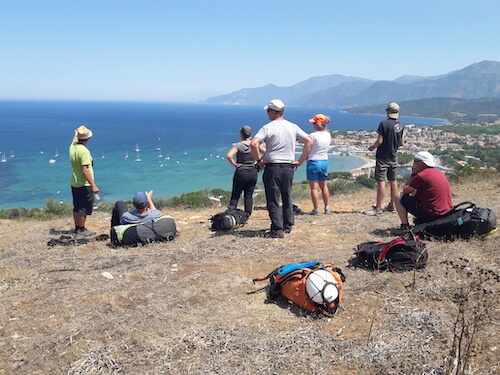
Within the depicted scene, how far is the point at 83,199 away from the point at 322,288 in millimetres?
4777

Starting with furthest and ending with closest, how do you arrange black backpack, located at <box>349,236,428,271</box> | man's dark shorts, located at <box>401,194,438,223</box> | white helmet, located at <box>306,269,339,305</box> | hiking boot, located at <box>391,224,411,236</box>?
1. hiking boot, located at <box>391,224,411,236</box>
2. man's dark shorts, located at <box>401,194,438,223</box>
3. black backpack, located at <box>349,236,428,271</box>
4. white helmet, located at <box>306,269,339,305</box>

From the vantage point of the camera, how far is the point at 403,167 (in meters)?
58.9

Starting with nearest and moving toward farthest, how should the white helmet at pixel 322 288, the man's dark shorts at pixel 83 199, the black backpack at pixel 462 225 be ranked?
1. the white helmet at pixel 322 288
2. the black backpack at pixel 462 225
3. the man's dark shorts at pixel 83 199

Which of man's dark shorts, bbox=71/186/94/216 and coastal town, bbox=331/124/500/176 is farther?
coastal town, bbox=331/124/500/176

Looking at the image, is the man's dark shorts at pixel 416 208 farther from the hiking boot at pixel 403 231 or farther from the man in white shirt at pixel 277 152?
the man in white shirt at pixel 277 152

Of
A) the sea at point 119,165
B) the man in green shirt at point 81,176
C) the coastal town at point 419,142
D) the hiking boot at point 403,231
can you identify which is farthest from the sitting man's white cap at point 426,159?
the coastal town at point 419,142

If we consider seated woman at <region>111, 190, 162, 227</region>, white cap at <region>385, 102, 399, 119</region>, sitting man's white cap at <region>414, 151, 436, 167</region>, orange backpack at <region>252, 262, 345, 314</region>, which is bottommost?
orange backpack at <region>252, 262, 345, 314</region>

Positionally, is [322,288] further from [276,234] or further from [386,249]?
[276,234]

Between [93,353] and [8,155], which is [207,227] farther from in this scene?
[8,155]

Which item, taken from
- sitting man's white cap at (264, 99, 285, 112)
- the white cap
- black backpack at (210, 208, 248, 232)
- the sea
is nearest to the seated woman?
black backpack at (210, 208, 248, 232)

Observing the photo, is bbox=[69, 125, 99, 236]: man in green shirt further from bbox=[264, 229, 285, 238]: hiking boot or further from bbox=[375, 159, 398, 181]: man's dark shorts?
bbox=[375, 159, 398, 181]: man's dark shorts

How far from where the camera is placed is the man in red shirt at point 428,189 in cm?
550

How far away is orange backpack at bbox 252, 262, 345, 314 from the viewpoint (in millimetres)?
3799

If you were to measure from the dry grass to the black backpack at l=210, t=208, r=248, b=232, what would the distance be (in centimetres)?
73
